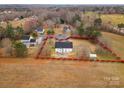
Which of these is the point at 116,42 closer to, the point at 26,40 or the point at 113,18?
the point at 113,18

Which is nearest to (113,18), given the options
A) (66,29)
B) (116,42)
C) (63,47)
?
(116,42)

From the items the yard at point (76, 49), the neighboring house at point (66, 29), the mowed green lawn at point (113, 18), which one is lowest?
the yard at point (76, 49)

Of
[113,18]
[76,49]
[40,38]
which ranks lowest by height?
[76,49]

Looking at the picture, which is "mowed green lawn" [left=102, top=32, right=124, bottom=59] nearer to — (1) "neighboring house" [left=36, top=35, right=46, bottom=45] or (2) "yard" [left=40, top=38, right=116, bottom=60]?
(2) "yard" [left=40, top=38, right=116, bottom=60]

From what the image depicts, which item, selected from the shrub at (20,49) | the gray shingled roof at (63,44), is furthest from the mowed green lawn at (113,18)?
the shrub at (20,49)

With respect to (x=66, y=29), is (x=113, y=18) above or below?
above

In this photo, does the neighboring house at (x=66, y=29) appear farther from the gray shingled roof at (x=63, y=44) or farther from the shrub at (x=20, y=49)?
the shrub at (x=20, y=49)

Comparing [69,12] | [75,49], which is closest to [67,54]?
[75,49]
